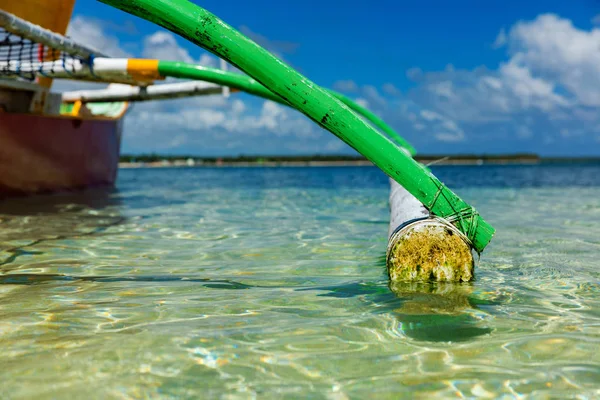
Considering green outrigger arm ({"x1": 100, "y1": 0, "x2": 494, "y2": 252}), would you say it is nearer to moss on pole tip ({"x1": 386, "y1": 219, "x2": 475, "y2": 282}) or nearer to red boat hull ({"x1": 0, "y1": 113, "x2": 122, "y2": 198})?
moss on pole tip ({"x1": 386, "y1": 219, "x2": 475, "y2": 282})

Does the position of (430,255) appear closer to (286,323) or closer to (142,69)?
(286,323)

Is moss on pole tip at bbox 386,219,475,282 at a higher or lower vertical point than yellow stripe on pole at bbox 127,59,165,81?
lower

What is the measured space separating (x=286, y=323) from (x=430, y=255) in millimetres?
1354

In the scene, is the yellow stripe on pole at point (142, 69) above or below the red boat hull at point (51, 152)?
above

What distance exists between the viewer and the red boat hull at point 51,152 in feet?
32.6

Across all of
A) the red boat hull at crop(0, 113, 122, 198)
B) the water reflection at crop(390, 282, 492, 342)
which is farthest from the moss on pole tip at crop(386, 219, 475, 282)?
the red boat hull at crop(0, 113, 122, 198)

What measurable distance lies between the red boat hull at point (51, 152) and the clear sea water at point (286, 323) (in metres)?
4.88

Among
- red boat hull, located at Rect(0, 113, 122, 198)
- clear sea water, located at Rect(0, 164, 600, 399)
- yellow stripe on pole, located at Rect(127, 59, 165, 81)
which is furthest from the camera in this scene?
red boat hull, located at Rect(0, 113, 122, 198)

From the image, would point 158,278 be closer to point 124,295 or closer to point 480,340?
point 124,295

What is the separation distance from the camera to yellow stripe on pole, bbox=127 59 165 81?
698cm

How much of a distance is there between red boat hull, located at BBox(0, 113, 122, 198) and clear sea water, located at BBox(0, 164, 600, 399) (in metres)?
4.88

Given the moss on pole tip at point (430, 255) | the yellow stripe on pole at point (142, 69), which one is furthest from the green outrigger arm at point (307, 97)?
the yellow stripe on pole at point (142, 69)

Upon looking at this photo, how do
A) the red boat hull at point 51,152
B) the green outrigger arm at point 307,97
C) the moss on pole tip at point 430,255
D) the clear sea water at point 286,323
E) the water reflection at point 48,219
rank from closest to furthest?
the clear sea water at point 286,323 → the green outrigger arm at point 307,97 → the moss on pole tip at point 430,255 → the water reflection at point 48,219 → the red boat hull at point 51,152

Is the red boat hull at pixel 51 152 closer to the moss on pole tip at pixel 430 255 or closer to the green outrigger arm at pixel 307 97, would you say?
the green outrigger arm at pixel 307 97
